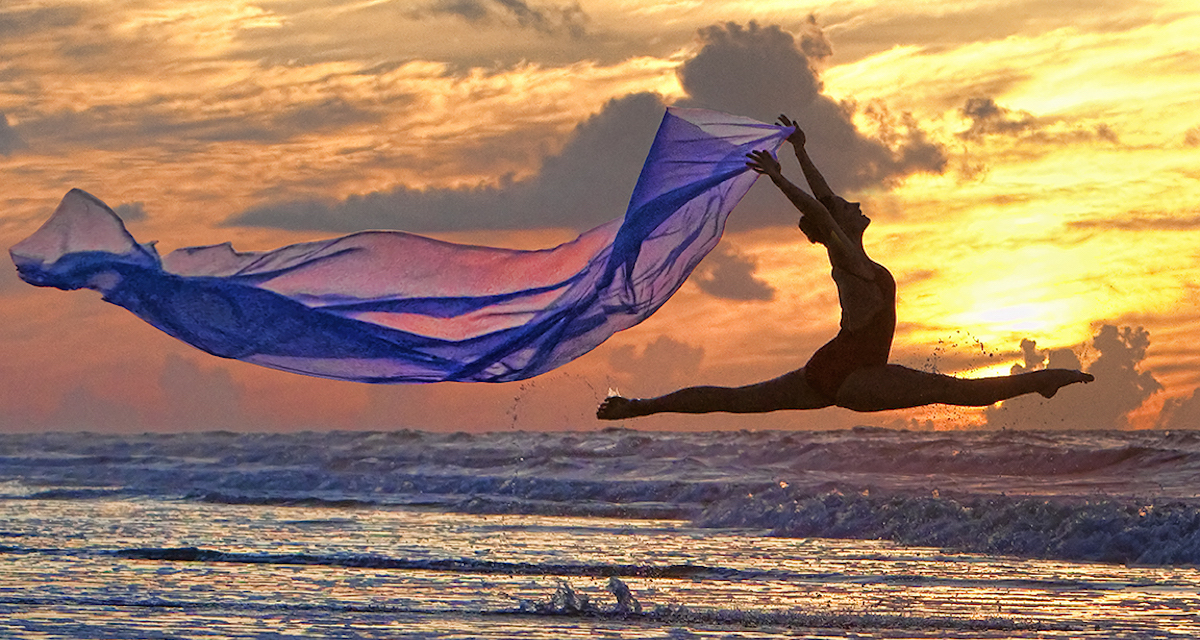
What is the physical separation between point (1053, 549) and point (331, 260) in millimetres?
13654

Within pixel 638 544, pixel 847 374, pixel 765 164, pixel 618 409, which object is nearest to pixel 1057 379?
pixel 847 374

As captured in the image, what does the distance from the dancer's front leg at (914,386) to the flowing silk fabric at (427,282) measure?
1301 mm

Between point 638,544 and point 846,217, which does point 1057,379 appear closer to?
→ point 846,217

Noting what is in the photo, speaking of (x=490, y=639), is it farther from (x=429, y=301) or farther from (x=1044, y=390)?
(x=1044, y=390)

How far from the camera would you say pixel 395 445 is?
157 feet

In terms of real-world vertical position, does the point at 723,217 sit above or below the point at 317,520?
above

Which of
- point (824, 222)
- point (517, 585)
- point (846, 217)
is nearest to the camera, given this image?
point (824, 222)

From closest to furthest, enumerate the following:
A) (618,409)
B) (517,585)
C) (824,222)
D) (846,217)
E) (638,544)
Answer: (824,222)
(846,217)
(618,409)
(517,585)
(638,544)

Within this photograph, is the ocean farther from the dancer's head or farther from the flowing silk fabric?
the dancer's head

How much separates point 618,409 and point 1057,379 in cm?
275

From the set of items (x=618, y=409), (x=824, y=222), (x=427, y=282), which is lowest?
(x=618, y=409)

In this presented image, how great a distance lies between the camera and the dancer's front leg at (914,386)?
8883 millimetres

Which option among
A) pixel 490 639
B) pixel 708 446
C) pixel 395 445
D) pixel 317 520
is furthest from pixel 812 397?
pixel 395 445

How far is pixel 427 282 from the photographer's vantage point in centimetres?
918
